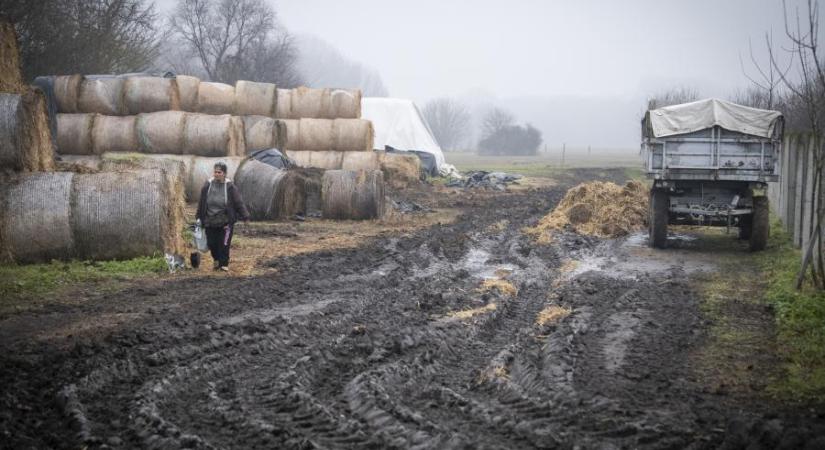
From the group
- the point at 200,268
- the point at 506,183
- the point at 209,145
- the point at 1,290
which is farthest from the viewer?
the point at 506,183

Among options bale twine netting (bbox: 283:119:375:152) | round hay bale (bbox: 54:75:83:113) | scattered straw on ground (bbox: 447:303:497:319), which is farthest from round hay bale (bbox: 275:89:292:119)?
scattered straw on ground (bbox: 447:303:497:319)

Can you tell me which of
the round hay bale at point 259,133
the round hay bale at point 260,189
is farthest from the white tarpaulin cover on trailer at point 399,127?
the round hay bale at point 260,189

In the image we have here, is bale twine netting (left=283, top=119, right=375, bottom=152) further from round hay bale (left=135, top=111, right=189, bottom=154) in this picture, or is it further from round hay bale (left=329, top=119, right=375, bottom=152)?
round hay bale (left=135, top=111, right=189, bottom=154)

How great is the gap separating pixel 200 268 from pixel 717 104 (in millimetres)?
10031

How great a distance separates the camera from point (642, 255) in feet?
49.6

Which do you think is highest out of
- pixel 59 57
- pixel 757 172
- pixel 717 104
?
pixel 59 57

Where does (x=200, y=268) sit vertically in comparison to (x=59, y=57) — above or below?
below

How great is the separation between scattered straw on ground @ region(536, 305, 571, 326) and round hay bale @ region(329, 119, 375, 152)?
18.4 m

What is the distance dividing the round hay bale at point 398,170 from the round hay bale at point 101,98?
9826 mm

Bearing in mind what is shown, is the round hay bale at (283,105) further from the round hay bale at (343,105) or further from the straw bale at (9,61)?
the straw bale at (9,61)

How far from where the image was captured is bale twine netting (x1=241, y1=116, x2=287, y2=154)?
24250mm

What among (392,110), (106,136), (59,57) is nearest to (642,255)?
(106,136)

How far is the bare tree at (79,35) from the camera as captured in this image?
89.8ft

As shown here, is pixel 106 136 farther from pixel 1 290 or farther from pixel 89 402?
pixel 89 402
